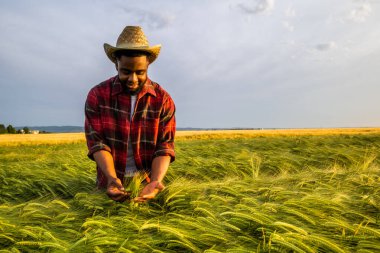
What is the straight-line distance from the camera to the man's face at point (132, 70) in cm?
282

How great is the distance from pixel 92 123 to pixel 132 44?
821 millimetres

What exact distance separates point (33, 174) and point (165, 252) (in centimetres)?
377

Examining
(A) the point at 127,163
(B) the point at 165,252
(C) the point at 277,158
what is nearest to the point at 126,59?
(A) the point at 127,163

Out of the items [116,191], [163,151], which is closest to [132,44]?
[163,151]

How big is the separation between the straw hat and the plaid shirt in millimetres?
266

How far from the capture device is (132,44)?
2930 mm

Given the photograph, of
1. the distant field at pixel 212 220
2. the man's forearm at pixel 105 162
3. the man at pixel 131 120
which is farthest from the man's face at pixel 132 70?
the distant field at pixel 212 220

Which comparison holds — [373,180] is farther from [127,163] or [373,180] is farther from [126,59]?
[126,59]

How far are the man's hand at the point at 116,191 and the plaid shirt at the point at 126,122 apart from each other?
19.2 inches

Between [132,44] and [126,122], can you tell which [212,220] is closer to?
[126,122]

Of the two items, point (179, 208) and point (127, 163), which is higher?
point (127, 163)

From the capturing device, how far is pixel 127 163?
3371mm

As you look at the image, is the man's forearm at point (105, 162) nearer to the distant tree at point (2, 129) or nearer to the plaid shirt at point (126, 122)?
the plaid shirt at point (126, 122)

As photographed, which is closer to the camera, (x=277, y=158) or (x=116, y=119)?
(x=116, y=119)
